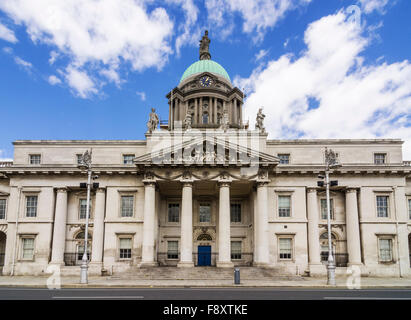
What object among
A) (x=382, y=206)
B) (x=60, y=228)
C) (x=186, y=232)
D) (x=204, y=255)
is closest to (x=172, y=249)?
(x=204, y=255)

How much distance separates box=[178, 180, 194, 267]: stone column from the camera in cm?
3238

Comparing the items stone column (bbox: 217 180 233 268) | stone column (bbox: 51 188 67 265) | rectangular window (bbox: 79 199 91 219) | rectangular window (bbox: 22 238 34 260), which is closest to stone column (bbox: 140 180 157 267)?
stone column (bbox: 217 180 233 268)

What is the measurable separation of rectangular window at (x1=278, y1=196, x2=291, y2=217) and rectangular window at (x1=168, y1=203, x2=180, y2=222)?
11.0 m

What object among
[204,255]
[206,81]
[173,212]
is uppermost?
[206,81]

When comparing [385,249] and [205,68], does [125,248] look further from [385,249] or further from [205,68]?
[205,68]

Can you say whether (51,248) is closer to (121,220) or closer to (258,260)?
(121,220)

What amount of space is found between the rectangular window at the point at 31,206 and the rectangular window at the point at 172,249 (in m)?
14.3

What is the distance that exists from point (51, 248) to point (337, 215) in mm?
29519

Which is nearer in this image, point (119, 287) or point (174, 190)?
point (119, 287)

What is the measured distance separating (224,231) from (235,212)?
22.7ft

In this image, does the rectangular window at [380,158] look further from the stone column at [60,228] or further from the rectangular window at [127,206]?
the stone column at [60,228]

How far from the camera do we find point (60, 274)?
33688mm

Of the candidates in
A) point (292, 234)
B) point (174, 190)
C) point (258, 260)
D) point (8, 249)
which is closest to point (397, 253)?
point (292, 234)

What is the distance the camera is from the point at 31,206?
37156 mm
